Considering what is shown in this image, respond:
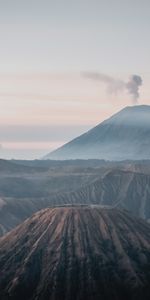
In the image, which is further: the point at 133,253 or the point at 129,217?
the point at 129,217

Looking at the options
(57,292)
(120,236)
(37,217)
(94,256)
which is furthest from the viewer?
(37,217)

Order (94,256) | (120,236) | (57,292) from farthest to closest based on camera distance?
(120,236) → (94,256) → (57,292)

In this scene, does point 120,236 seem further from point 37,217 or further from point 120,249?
point 37,217

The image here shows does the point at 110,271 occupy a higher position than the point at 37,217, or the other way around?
the point at 37,217

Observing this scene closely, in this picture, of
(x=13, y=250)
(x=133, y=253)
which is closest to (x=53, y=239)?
(x=13, y=250)

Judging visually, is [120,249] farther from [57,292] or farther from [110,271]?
[57,292]

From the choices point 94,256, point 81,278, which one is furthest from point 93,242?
point 81,278
